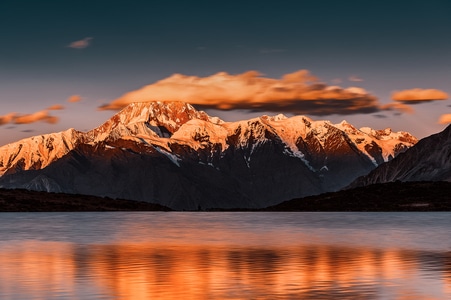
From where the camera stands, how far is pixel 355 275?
5662cm

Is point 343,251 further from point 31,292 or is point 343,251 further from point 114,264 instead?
point 31,292

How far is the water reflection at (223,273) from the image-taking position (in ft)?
154

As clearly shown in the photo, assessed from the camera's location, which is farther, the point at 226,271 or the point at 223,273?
the point at 226,271

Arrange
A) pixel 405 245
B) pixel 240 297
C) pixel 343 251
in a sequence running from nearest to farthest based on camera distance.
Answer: pixel 240 297
pixel 343 251
pixel 405 245

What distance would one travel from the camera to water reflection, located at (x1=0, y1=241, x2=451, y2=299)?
47000 millimetres

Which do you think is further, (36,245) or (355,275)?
(36,245)

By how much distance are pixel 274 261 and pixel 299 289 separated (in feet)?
65.3

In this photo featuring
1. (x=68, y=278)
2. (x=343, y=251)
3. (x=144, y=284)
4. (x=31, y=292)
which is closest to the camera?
(x=31, y=292)

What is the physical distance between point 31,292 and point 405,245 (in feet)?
176

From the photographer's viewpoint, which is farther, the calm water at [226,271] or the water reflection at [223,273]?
the calm water at [226,271]

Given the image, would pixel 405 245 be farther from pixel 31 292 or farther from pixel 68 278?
pixel 31 292

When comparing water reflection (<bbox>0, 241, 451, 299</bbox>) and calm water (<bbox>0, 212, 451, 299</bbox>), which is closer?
water reflection (<bbox>0, 241, 451, 299</bbox>)

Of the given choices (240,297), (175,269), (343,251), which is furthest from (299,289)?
(343,251)

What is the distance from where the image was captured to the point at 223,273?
58.2 m
